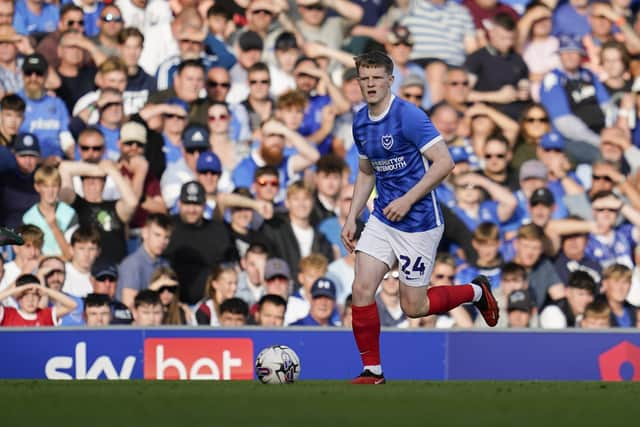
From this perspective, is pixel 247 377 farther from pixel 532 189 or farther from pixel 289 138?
pixel 532 189

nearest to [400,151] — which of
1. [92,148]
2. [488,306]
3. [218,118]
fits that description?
[488,306]

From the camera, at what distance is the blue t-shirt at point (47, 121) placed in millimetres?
11266

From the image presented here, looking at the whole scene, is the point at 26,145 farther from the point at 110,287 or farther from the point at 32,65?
the point at 110,287

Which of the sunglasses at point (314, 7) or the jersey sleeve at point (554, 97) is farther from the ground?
the sunglasses at point (314, 7)

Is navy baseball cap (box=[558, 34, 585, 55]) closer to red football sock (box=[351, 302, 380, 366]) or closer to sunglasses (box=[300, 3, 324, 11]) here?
sunglasses (box=[300, 3, 324, 11])

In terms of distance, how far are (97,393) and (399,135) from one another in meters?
2.15

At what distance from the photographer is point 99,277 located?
10.7 m

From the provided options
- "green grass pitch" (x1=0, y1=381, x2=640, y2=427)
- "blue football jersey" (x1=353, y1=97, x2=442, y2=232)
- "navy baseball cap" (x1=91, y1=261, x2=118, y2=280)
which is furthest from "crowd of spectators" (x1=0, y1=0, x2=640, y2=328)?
"blue football jersey" (x1=353, y1=97, x2=442, y2=232)

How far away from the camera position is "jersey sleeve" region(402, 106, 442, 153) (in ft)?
23.0

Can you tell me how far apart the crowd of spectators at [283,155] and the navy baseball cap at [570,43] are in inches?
0.8

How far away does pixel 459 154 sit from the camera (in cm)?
1173

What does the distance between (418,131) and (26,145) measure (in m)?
5.16

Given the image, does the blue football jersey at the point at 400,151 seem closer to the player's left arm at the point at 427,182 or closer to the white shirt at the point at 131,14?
the player's left arm at the point at 427,182

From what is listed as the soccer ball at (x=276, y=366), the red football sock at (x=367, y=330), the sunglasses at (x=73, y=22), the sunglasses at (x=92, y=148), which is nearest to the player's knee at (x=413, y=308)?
the red football sock at (x=367, y=330)
